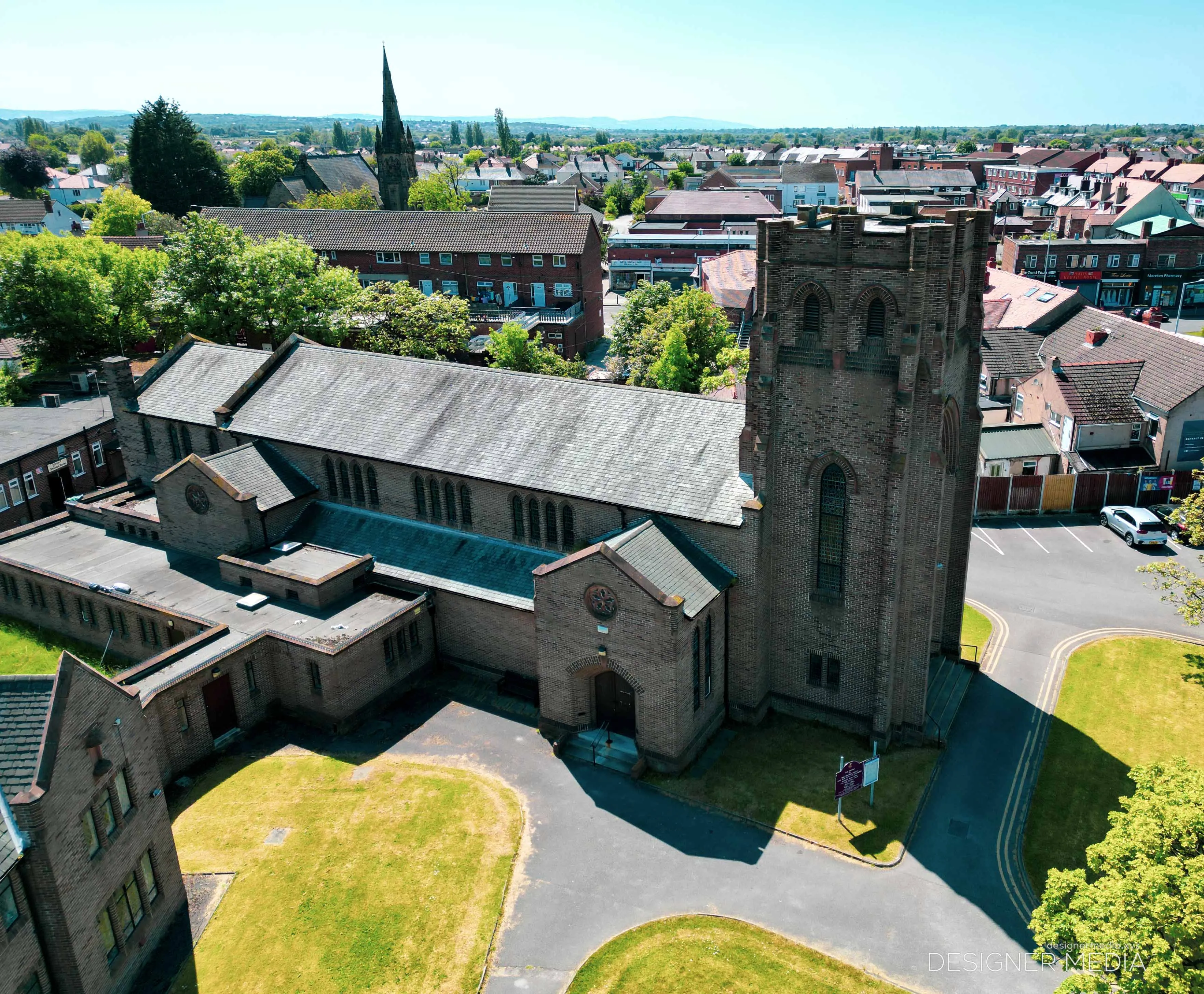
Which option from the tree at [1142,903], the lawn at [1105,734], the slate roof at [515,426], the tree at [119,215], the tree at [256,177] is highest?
the tree at [256,177]

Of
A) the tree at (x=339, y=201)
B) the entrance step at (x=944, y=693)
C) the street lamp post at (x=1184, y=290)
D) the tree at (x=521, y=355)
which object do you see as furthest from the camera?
the tree at (x=339, y=201)

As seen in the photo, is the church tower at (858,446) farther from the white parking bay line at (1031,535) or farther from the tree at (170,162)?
the tree at (170,162)

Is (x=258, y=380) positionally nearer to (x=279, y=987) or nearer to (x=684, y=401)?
(x=684, y=401)

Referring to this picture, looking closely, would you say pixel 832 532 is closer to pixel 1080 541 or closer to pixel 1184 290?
pixel 1080 541

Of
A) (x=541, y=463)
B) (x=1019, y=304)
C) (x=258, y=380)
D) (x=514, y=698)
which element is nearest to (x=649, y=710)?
(x=514, y=698)

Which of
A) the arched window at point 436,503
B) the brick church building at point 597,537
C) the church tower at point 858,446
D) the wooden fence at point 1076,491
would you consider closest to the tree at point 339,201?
the brick church building at point 597,537

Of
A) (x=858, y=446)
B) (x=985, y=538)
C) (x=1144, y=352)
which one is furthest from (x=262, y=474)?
(x=1144, y=352)
